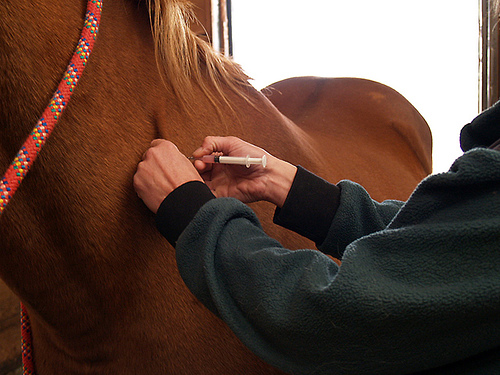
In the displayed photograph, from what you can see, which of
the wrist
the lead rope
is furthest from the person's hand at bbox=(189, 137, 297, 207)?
the lead rope

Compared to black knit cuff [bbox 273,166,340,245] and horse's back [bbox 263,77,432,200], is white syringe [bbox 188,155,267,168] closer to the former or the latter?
black knit cuff [bbox 273,166,340,245]

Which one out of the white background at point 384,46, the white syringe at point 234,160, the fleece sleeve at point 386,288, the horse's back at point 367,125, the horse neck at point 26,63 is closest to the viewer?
the fleece sleeve at point 386,288

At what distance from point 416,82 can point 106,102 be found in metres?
1.99

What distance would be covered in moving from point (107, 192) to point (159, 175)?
76mm

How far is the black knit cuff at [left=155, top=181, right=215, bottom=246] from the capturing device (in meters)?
0.45

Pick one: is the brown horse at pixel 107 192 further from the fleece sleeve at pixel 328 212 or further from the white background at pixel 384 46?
the white background at pixel 384 46

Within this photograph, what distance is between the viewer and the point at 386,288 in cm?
32

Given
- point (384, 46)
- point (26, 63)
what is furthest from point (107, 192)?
point (384, 46)

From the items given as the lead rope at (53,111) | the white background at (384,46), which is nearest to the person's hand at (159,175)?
the lead rope at (53,111)

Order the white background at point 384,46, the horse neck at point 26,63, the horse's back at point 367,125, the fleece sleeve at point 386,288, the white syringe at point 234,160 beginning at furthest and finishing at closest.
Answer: the white background at point 384,46, the horse's back at point 367,125, the white syringe at point 234,160, the horse neck at point 26,63, the fleece sleeve at point 386,288

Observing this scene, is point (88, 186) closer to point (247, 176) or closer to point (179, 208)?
point (179, 208)

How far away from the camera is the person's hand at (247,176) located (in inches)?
23.5

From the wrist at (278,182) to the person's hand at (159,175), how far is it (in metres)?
0.15

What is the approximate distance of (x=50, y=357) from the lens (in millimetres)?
584
